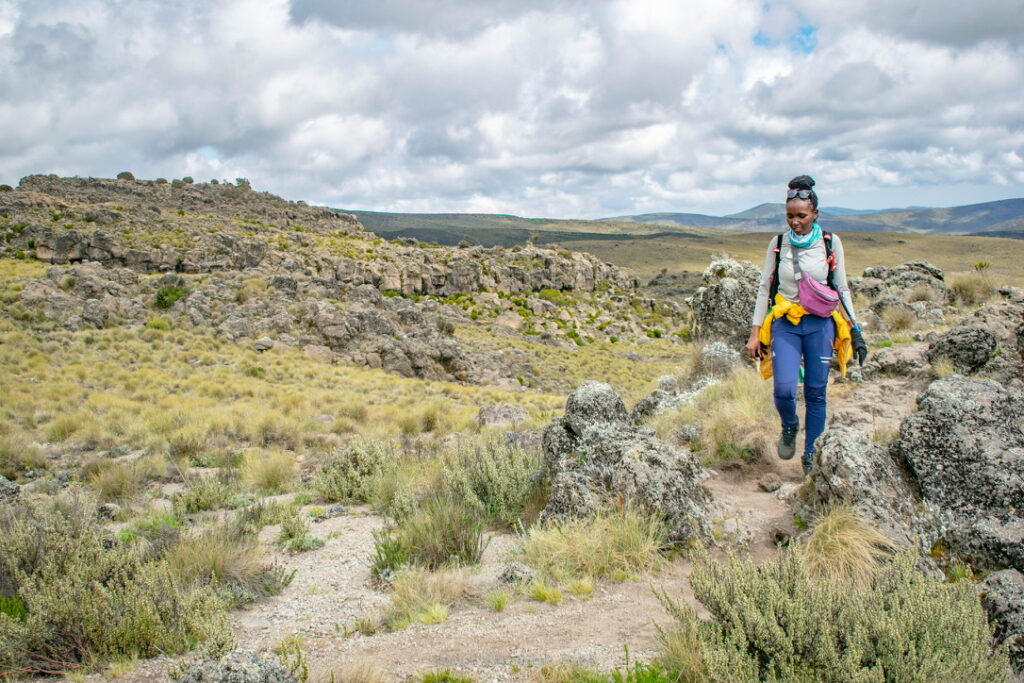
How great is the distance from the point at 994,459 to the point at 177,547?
18.6 ft

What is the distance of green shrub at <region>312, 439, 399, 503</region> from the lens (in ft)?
22.7

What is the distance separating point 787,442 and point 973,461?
4.31ft

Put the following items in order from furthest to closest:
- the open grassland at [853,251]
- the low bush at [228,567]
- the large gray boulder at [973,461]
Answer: the open grassland at [853,251], the low bush at [228,567], the large gray boulder at [973,461]

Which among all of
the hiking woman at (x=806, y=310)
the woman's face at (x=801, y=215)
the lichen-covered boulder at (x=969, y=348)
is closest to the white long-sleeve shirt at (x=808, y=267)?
the hiking woman at (x=806, y=310)

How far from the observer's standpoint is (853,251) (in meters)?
127

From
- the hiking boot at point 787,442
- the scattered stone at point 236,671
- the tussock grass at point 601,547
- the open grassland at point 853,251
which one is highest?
the open grassland at point 853,251

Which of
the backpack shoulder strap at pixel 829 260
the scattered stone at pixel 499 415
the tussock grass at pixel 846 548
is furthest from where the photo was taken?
the scattered stone at pixel 499 415

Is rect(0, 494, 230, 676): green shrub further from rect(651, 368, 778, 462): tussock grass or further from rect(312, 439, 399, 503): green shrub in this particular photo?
rect(651, 368, 778, 462): tussock grass

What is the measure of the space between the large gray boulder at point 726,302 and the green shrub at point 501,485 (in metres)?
5.86

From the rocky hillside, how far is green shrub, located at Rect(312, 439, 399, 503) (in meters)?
13.9

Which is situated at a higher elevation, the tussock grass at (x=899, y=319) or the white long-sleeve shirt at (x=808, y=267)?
the white long-sleeve shirt at (x=808, y=267)

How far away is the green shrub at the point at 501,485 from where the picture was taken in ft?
17.6

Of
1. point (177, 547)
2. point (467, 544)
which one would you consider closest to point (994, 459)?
point (467, 544)

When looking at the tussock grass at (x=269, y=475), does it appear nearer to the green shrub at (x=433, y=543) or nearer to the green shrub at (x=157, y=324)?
the green shrub at (x=433, y=543)
